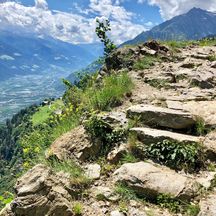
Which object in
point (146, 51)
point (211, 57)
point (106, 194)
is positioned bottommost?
point (106, 194)

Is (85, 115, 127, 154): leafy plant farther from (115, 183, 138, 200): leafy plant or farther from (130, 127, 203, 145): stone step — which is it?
(115, 183, 138, 200): leafy plant

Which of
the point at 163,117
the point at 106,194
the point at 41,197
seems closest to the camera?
the point at 41,197

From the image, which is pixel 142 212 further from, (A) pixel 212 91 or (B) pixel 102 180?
(A) pixel 212 91

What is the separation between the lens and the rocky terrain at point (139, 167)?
7027 millimetres

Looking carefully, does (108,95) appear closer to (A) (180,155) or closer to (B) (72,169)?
(B) (72,169)

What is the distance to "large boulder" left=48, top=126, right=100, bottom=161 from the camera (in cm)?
921

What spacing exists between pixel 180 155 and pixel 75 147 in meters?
2.84

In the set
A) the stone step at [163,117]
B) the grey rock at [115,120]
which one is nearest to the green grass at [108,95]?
the grey rock at [115,120]

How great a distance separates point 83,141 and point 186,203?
3578 millimetres

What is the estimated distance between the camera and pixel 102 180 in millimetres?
8219

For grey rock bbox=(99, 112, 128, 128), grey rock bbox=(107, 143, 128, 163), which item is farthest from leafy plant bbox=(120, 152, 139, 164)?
grey rock bbox=(99, 112, 128, 128)

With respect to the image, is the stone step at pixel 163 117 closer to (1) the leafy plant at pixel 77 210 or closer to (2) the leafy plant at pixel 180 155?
(2) the leafy plant at pixel 180 155

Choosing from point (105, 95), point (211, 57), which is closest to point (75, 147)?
point (105, 95)

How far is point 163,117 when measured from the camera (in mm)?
9797
